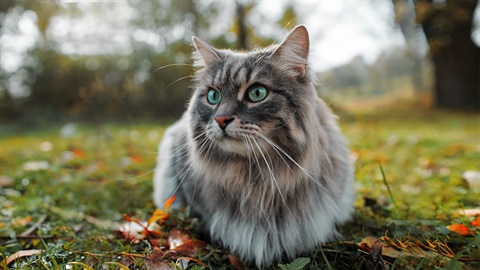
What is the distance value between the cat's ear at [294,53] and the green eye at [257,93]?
20 cm

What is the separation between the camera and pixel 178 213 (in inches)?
84.2

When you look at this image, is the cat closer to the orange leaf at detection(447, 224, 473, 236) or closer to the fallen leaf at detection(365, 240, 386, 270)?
the fallen leaf at detection(365, 240, 386, 270)

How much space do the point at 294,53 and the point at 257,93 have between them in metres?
0.31

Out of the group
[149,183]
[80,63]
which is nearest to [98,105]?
[80,63]

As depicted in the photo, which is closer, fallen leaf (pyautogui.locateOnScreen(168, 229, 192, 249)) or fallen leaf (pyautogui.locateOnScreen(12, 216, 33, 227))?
fallen leaf (pyautogui.locateOnScreen(168, 229, 192, 249))

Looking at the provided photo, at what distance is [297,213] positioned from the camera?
186 cm

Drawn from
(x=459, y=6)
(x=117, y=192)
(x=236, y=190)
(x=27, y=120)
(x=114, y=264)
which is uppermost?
(x=459, y=6)

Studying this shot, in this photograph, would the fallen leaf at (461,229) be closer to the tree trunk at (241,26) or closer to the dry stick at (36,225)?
the dry stick at (36,225)

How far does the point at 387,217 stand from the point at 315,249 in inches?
27.7

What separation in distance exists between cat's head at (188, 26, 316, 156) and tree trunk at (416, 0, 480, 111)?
894 cm

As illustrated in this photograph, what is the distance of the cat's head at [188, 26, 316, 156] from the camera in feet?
5.49

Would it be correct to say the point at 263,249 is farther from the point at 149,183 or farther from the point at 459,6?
the point at 459,6

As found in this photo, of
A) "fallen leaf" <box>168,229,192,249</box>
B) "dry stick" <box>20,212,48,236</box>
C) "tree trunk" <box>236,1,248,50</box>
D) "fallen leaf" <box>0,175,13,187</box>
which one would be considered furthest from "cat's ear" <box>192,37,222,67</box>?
"tree trunk" <box>236,1,248,50</box>

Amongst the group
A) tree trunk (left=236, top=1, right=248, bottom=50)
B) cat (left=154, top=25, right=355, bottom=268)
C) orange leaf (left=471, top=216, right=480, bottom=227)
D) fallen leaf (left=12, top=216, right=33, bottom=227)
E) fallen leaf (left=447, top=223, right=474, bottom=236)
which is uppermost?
tree trunk (left=236, top=1, right=248, bottom=50)
